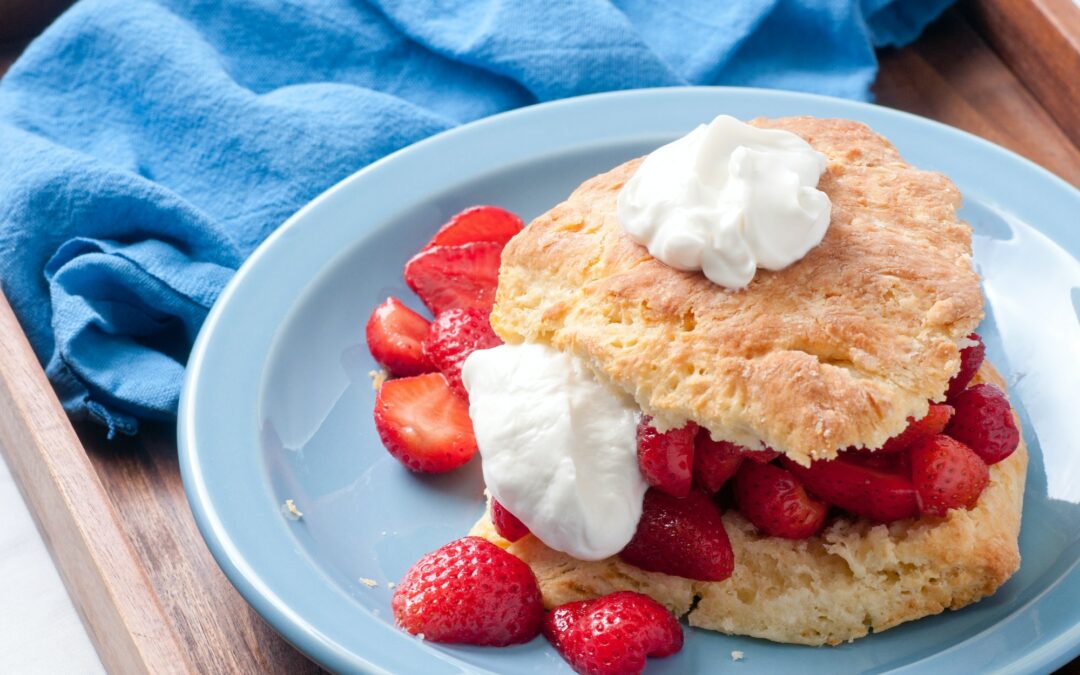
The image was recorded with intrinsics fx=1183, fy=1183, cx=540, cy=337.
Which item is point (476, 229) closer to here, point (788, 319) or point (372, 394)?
point (372, 394)

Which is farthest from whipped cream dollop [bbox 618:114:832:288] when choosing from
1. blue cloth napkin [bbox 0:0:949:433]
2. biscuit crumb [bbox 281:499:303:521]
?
blue cloth napkin [bbox 0:0:949:433]

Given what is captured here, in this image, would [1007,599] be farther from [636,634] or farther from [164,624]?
[164,624]

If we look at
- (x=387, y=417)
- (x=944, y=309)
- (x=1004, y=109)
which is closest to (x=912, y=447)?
(x=944, y=309)

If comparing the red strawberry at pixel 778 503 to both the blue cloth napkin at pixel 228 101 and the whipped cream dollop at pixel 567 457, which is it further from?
the blue cloth napkin at pixel 228 101

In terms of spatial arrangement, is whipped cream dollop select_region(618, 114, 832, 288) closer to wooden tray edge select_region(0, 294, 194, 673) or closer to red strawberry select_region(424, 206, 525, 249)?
red strawberry select_region(424, 206, 525, 249)

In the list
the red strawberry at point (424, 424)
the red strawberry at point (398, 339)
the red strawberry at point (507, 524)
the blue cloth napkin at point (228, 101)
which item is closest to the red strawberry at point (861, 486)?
the red strawberry at point (507, 524)

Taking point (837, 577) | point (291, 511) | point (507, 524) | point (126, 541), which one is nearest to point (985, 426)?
point (837, 577)
